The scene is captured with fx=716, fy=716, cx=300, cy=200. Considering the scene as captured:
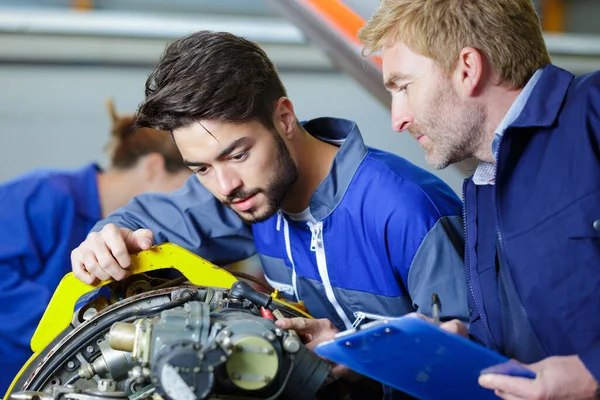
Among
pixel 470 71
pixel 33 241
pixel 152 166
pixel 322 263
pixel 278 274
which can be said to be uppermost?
pixel 470 71

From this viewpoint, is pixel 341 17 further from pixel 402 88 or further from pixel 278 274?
pixel 402 88

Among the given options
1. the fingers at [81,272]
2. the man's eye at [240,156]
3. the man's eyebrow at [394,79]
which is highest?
the man's eyebrow at [394,79]

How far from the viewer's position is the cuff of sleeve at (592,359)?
101 cm

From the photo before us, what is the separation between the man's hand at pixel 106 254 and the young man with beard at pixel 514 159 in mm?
559

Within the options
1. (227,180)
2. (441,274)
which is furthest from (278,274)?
(441,274)

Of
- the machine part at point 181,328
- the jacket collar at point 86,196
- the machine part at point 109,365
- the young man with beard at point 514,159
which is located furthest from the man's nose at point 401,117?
the jacket collar at point 86,196

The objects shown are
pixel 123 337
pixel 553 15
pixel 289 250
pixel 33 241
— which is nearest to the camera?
pixel 123 337

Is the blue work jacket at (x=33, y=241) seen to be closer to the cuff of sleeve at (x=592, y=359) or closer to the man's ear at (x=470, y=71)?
the man's ear at (x=470, y=71)

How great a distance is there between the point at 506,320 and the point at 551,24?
12.1 ft

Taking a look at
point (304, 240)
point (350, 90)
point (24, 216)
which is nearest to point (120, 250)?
point (304, 240)

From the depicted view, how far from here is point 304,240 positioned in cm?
153

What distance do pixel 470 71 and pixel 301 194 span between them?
0.47 m

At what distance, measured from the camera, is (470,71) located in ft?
3.97

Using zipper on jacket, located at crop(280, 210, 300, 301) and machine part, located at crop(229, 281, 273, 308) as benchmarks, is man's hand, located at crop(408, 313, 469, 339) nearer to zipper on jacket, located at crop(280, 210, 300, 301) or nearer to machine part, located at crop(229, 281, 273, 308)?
machine part, located at crop(229, 281, 273, 308)
